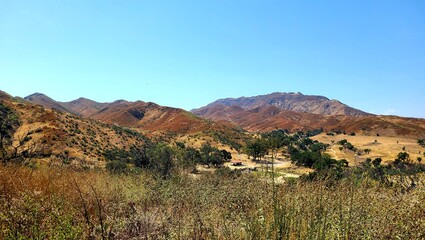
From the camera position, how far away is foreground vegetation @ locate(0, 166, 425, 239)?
393 cm

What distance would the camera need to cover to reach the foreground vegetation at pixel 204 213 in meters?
3.93

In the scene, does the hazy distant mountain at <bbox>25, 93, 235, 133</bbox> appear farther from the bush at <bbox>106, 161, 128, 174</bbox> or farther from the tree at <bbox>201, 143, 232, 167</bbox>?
the bush at <bbox>106, 161, 128, 174</bbox>

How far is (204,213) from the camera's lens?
6090mm

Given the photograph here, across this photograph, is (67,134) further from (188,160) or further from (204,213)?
(204,213)

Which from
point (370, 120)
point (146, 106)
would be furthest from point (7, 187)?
point (146, 106)

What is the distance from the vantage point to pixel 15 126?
157 feet

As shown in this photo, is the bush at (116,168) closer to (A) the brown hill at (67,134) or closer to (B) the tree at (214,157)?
(A) the brown hill at (67,134)

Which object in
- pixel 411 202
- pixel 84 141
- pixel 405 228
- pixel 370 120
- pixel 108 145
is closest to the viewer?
pixel 405 228

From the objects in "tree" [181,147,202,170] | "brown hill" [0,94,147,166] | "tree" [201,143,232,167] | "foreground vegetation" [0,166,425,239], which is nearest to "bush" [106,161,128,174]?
"tree" [181,147,202,170]

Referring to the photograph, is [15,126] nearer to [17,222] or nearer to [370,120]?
[17,222]

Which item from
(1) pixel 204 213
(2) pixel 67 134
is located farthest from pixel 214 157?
(1) pixel 204 213

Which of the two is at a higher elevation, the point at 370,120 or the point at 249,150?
the point at 370,120

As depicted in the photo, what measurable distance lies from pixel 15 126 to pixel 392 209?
55.8 meters


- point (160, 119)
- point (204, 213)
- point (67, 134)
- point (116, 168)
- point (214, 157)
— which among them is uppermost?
point (160, 119)
